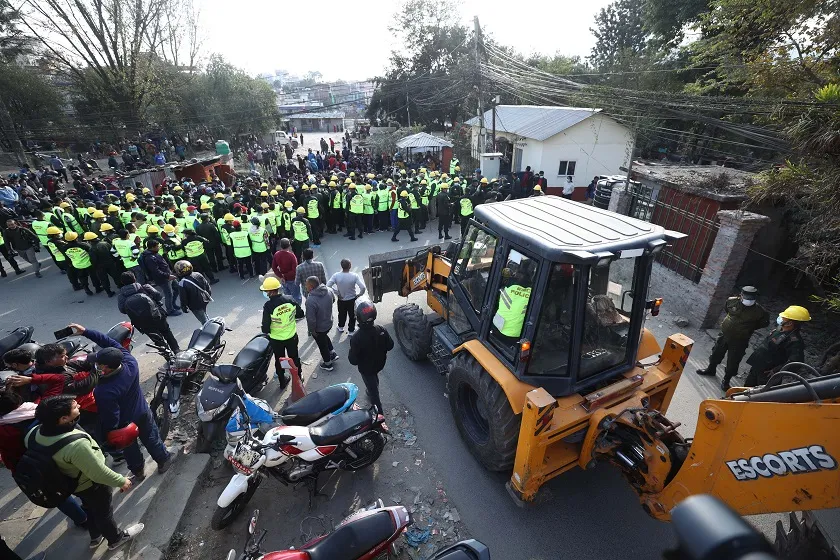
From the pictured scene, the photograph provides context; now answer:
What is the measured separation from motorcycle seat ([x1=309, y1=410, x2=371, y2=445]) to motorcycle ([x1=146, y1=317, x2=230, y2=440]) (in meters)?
2.05

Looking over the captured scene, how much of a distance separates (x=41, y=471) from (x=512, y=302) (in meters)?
3.88

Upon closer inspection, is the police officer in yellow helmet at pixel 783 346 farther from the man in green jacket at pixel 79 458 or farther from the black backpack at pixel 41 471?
the black backpack at pixel 41 471

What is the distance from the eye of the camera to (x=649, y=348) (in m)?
4.30

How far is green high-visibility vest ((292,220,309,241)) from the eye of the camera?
9.17 meters

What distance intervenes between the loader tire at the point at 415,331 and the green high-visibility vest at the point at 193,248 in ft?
16.0

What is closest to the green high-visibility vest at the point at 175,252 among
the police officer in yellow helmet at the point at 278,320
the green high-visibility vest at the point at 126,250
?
the green high-visibility vest at the point at 126,250

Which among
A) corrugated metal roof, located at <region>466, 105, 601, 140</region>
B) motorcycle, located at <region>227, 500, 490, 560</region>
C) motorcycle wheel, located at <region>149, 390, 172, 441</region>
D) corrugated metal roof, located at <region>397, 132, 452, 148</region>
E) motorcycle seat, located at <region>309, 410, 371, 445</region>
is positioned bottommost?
motorcycle wheel, located at <region>149, 390, 172, 441</region>

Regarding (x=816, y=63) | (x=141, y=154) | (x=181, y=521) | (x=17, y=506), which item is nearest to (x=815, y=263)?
(x=816, y=63)

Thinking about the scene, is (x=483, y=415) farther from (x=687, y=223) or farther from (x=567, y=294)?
(x=687, y=223)

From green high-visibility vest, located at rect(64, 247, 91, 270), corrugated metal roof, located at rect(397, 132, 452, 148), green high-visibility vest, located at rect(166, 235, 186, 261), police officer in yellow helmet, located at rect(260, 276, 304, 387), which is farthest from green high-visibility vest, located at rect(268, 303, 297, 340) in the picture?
corrugated metal roof, located at rect(397, 132, 452, 148)

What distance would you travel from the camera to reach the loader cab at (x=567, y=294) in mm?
3283

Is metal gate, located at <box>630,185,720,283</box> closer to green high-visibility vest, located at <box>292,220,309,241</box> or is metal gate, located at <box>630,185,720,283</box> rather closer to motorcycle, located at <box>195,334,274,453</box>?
motorcycle, located at <box>195,334,274,453</box>

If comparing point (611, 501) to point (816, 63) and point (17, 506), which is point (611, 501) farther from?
point (816, 63)

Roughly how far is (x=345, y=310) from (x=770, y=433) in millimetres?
5645
